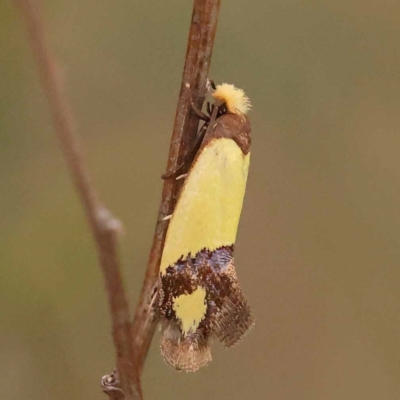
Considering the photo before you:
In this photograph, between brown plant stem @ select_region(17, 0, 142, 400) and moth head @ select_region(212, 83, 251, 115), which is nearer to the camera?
brown plant stem @ select_region(17, 0, 142, 400)

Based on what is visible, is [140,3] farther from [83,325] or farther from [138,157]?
[83,325]

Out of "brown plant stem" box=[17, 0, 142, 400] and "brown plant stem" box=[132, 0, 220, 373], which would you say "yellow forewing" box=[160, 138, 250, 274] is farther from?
"brown plant stem" box=[17, 0, 142, 400]

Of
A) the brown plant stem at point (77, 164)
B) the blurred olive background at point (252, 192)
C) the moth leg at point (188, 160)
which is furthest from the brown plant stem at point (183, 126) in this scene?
the blurred olive background at point (252, 192)

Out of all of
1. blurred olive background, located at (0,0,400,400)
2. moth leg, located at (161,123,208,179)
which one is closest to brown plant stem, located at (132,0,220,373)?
moth leg, located at (161,123,208,179)

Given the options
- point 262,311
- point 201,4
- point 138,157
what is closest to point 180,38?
point 138,157

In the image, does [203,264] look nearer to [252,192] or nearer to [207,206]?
[207,206]

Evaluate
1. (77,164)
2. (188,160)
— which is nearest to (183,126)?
(188,160)
